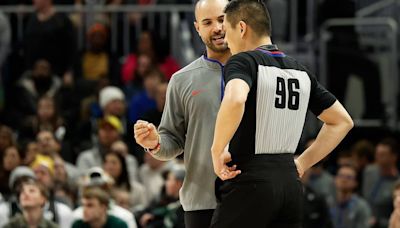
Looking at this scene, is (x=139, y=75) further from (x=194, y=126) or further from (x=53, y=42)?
(x=194, y=126)

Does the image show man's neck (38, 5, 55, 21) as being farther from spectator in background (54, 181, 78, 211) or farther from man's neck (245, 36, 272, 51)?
man's neck (245, 36, 272, 51)

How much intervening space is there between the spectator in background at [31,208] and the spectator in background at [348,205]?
3.72 meters

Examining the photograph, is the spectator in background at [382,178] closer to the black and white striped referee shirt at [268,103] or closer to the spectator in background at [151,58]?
the spectator in background at [151,58]

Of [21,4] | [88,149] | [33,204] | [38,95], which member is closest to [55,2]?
[21,4]

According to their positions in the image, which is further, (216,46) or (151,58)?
(151,58)

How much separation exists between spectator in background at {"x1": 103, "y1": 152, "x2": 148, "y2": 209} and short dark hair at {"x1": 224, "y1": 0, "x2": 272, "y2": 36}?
6567 millimetres

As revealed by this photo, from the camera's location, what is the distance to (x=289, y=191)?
17.4ft

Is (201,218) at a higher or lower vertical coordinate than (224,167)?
lower

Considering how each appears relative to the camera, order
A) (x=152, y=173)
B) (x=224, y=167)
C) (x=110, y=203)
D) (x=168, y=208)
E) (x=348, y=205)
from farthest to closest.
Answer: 1. (x=152, y=173)
2. (x=348, y=205)
3. (x=168, y=208)
4. (x=110, y=203)
5. (x=224, y=167)

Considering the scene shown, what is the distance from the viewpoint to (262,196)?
17.1 feet

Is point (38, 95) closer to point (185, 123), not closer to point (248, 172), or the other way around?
point (185, 123)

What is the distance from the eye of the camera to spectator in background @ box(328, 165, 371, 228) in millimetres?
11836

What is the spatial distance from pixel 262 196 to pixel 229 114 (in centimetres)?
49

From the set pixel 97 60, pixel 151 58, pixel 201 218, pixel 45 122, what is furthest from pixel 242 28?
pixel 97 60
